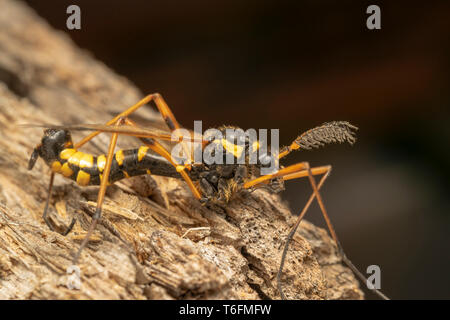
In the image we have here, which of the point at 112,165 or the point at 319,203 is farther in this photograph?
the point at 112,165

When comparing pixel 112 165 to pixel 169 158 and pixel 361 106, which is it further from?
pixel 361 106

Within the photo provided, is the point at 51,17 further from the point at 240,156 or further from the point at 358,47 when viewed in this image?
the point at 358,47

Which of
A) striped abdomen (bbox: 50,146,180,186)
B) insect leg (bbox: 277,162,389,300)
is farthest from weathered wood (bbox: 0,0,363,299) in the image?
striped abdomen (bbox: 50,146,180,186)

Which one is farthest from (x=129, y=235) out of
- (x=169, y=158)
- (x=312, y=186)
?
(x=312, y=186)

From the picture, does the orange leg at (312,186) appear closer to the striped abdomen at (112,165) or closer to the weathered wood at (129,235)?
the weathered wood at (129,235)

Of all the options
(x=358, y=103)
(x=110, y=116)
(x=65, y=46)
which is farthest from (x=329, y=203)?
(x=65, y=46)

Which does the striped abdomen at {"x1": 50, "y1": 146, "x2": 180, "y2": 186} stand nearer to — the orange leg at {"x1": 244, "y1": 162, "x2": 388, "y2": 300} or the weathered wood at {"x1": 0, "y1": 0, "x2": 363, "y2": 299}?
the weathered wood at {"x1": 0, "y1": 0, "x2": 363, "y2": 299}
